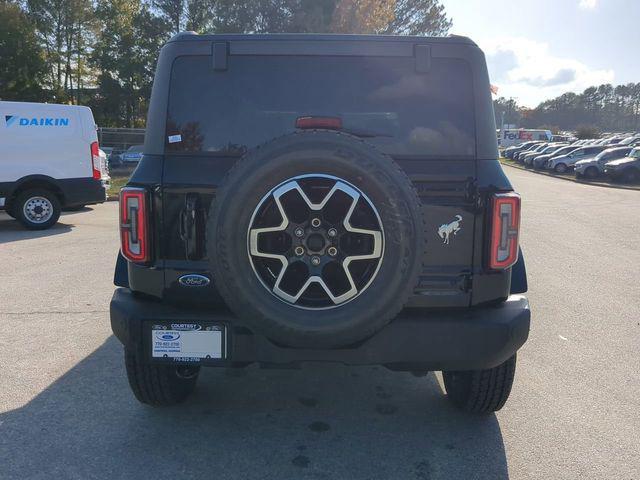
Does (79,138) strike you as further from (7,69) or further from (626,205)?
(7,69)

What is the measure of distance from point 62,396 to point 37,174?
782 cm

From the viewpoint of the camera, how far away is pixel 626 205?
16594 millimetres

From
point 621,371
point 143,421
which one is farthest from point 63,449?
point 621,371

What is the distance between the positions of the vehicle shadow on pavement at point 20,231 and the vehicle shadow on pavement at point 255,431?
21.8ft

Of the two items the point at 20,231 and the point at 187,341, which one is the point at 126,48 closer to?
the point at 20,231

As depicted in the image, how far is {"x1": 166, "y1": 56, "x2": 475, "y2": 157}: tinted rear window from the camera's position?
2877 millimetres

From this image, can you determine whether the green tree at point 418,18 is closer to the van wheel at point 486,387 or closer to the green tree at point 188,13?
the green tree at point 188,13

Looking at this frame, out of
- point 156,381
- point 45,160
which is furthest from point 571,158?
point 156,381

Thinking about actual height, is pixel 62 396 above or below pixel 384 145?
below

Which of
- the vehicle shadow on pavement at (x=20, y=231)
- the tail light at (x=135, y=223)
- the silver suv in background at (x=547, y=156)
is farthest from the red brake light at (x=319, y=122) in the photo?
the silver suv in background at (x=547, y=156)

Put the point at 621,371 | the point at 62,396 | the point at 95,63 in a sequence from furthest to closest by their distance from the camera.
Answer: the point at 95,63
the point at 621,371
the point at 62,396

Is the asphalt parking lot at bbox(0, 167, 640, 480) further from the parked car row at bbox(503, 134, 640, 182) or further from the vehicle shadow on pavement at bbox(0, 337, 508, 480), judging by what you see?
the parked car row at bbox(503, 134, 640, 182)

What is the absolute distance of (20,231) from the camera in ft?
34.0

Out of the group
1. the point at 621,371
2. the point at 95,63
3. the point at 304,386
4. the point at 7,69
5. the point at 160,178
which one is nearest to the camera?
the point at 160,178
